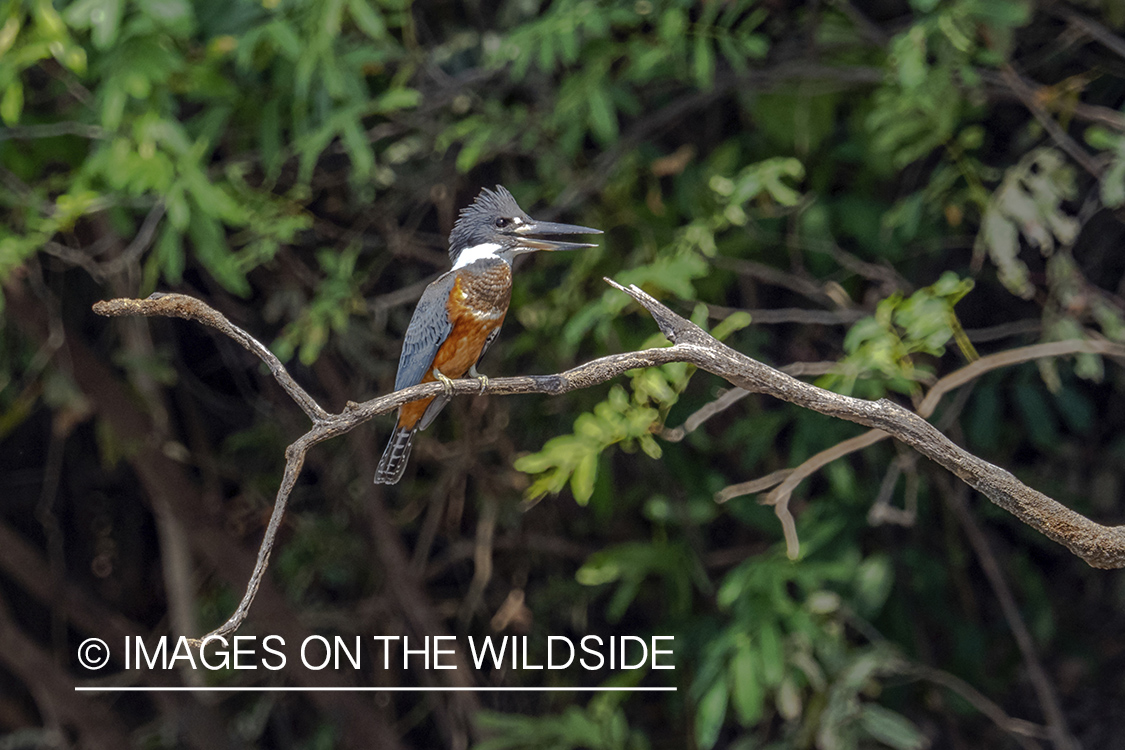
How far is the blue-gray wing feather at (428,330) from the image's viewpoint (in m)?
1.08

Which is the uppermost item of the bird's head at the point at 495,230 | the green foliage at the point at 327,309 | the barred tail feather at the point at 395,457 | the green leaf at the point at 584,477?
the green foliage at the point at 327,309

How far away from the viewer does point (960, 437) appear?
1979 mm

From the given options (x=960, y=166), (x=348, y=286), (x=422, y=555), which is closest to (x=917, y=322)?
(x=960, y=166)

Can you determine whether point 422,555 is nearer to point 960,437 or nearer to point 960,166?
point 960,437

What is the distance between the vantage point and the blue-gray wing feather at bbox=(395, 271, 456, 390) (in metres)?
1.08

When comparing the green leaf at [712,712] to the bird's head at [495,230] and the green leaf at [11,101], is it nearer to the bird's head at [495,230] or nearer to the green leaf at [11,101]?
the bird's head at [495,230]

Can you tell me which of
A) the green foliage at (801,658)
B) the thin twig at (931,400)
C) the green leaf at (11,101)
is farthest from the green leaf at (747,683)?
the green leaf at (11,101)

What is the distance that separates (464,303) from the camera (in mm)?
1054

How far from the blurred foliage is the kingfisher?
0.24m

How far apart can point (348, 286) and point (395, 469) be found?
836 mm

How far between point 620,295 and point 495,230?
454 mm

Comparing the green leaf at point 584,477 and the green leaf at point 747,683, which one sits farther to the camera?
the green leaf at point 747,683

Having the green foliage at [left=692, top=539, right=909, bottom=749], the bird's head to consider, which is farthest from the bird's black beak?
the green foliage at [left=692, top=539, right=909, bottom=749]
